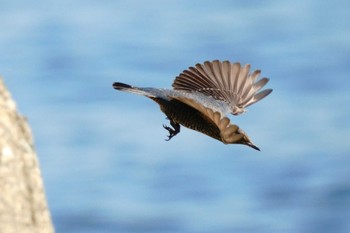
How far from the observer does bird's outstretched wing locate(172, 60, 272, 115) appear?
273 inches

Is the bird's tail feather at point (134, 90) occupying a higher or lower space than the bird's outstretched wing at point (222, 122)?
higher

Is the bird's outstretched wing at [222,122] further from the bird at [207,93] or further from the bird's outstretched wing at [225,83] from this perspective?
the bird's outstretched wing at [225,83]

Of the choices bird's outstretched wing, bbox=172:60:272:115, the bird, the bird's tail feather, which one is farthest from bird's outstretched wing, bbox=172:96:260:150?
bird's outstretched wing, bbox=172:60:272:115

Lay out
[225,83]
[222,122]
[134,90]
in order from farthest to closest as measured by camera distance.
→ [225,83], [134,90], [222,122]

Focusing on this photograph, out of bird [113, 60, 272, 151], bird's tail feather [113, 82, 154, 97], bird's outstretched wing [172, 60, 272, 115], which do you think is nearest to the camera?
bird's tail feather [113, 82, 154, 97]

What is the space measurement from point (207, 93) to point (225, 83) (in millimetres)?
325

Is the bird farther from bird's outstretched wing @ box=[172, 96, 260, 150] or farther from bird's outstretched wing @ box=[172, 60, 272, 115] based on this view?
bird's outstretched wing @ box=[172, 96, 260, 150]

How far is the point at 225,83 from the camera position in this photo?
7.16 metres

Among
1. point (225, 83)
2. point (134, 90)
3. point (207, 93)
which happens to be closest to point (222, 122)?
point (134, 90)

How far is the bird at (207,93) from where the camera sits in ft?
19.5

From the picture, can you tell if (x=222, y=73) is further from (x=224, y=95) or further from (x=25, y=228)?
(x=25, y=228)

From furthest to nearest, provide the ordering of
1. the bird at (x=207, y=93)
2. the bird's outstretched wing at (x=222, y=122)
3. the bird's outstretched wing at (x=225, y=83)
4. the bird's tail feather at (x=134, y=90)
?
the bird's outstretched wing at (x=225, y=83) → the bird at (x=207, y=93) → the bird's tail feather at (x=134, y=90) → the bird's outstretched wing at (x=222, y=122)

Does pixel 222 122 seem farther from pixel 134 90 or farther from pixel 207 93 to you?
pixel 207 93

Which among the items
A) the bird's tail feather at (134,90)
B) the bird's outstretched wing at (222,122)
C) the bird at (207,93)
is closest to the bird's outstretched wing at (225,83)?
the bird at (207,93)
